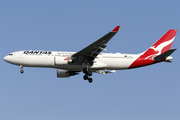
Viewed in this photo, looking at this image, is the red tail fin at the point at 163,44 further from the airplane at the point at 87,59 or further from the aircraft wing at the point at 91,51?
the aircraft wing at the point at 91,51

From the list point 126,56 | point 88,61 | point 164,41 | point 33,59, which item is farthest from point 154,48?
point 33,59

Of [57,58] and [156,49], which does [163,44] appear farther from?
[57,58]

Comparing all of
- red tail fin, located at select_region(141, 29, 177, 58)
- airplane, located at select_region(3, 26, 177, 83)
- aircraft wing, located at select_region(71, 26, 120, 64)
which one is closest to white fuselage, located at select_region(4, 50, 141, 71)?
airplane, located at select_region(3, 26, 177, 83)

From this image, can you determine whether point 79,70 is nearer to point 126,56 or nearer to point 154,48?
point 126,56

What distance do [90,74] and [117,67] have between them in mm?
3867

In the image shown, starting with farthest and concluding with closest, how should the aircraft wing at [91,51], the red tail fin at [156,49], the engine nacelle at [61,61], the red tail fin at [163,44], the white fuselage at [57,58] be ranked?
1. the red tail fin at [163,44]
2. the red tail fin at [156,49]
3. the white fuselage at [57,58]
4. the engine nacelle at [61,61]
5. the aircraft wing at [91,51]

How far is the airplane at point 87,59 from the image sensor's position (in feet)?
128

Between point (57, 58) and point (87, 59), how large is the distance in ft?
13.0

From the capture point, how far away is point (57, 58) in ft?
128

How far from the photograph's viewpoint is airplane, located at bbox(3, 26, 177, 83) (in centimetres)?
3903

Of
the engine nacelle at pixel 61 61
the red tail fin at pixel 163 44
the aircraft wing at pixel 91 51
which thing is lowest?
the engine nacelle at pixel 61 61

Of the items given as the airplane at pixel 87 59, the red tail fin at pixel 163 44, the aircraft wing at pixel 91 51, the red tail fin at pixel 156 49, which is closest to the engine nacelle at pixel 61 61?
the airplane at pixel 87 59

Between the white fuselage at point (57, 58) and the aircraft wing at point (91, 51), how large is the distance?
0.89 meters

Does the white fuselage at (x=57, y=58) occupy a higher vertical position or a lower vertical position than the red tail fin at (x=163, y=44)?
lower
